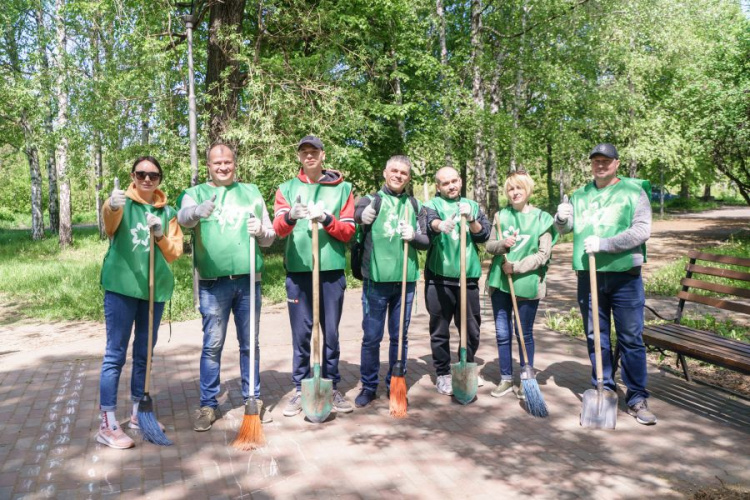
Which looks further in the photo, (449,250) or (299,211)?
(449,250)

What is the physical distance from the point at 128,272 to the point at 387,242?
1.86 meters

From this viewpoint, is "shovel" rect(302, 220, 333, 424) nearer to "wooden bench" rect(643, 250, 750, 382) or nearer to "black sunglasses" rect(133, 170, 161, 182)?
"black sunglasses" rect(133, 170, 161, 182)

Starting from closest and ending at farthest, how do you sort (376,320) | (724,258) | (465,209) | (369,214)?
1. (369,214)
2. (465,209)
3. (376,320)
4. (724,258)

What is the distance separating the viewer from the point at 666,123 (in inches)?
1044

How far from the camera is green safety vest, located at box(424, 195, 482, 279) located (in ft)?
16.0

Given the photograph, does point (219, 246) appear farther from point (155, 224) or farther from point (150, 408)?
point (150, 408)

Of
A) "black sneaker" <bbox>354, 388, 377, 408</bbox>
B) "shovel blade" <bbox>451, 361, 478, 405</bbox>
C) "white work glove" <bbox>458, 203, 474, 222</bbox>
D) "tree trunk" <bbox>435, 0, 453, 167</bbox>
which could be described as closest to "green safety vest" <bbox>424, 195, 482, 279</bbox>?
"white work glove" <bbox>458, 203, 474, 222</bbox>

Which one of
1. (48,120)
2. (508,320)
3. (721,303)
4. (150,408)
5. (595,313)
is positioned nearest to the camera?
(150,408)

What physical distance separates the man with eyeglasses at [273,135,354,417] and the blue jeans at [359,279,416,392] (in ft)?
0.80

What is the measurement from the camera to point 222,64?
36.2ft

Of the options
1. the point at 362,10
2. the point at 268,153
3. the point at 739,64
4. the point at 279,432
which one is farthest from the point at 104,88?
the point at 739,64

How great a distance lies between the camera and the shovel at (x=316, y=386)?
170 inches

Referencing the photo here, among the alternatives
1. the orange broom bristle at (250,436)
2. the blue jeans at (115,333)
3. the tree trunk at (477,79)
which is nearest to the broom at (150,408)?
the blue jeans at (115,333)

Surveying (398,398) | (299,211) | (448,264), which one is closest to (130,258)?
(299,211)
